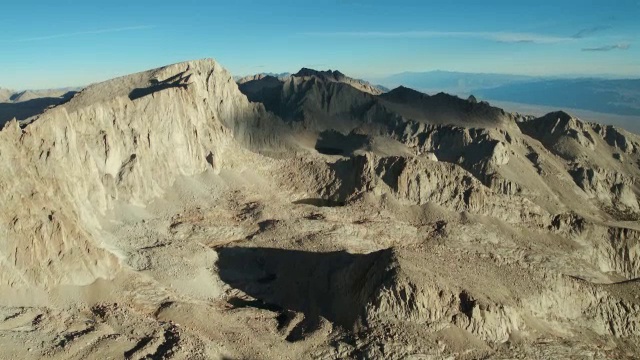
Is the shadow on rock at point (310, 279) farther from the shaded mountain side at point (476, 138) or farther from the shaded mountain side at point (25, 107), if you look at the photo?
the shaded mountain side at point (25, 107)

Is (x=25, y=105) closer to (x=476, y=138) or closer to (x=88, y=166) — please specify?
(x=88, y=166)

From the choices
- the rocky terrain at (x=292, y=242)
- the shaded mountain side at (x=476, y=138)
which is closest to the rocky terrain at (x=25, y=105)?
the rocky terrain at (x=292, y=242)

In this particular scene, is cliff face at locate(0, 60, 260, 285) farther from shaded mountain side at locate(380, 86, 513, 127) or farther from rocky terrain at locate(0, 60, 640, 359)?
shaded mountain side at locate(380, 86, 513, 127)

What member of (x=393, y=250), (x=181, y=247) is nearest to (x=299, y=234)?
(x=181, y=247)

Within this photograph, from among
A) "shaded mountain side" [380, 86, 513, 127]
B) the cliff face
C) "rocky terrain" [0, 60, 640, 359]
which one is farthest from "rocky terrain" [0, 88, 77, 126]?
"shaded mountain side" [380, 86, 513, 127]

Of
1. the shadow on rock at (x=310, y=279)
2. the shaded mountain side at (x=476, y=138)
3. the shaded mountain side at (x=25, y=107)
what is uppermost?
the shaded mountain side at (x=25, y=107)

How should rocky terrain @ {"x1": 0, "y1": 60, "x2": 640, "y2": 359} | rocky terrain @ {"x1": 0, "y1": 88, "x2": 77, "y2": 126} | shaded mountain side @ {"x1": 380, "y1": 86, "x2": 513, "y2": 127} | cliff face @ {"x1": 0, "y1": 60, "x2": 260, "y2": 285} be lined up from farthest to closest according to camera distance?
rocky terrain @ {"x1": 0, "y1": 88, "x2": 77, "y2": 126} → shaded mountain side @ {"x1": 380, "y1": 86, "x2": 513, "y2": 127} → cliff face @ {"x1": 0, "y1": 60, "x2": 260, "y2": 285} → rocky terrain @ {"x1": 0, "y1": 60, "x2": 640, "y2": 359}

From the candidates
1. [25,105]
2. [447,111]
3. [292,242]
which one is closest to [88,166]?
[292,242]

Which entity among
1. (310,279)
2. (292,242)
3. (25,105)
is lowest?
(310,279)
